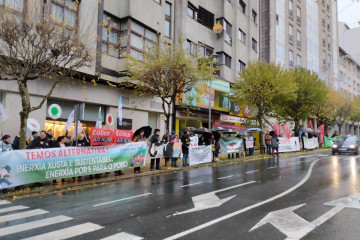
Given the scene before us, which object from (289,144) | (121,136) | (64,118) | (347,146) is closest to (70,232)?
(121,136)

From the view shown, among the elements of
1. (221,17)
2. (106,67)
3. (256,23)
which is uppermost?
(256,23)

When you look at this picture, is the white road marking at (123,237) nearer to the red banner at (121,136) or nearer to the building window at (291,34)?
the red banner at (121,136)

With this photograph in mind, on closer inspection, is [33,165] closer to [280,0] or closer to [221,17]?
[221,17]

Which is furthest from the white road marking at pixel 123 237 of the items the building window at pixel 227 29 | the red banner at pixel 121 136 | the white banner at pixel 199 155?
the building window at pixel 227 29

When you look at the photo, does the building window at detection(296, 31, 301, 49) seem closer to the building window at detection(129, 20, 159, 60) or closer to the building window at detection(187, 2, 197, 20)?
the building window at detection(187, 2, 197, 20)

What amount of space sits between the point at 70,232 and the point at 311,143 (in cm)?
2873

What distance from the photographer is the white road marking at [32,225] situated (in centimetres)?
513

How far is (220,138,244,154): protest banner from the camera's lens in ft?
62.9

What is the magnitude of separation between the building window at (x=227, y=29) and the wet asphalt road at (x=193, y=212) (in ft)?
69.2

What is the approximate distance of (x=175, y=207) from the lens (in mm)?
6660

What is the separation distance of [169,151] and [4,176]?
778 cm

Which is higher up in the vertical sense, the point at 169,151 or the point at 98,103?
the point at 98,103

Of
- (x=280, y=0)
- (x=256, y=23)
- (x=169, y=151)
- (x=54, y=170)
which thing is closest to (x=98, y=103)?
(x=169, y=151)

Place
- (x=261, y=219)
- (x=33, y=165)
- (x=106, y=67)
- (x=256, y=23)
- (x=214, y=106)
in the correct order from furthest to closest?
(x=256, y=23) < (x=214, y=106) < (x=106, y=67) < (x=33, y=165) < (x=261, y=219)
